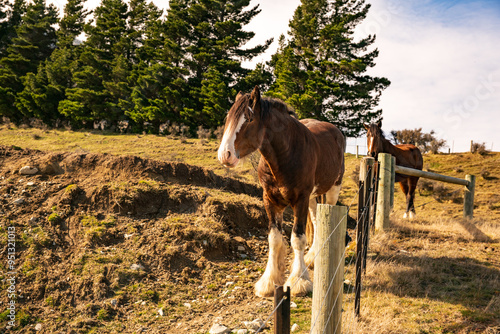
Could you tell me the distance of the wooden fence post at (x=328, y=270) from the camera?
207 cm

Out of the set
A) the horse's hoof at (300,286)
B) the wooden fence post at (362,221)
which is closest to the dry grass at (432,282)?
the wooden fence post at (362,221)

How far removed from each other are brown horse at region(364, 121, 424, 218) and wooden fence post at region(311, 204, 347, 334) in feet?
23.4

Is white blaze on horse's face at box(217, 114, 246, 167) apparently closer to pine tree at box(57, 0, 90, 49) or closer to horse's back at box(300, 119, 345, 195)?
horse's back at box(300, 119, 345, 195)

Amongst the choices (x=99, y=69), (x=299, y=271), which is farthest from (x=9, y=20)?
(x=299, y=271)

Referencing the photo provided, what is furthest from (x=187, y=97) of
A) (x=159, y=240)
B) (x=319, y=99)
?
(x=159, y=240)

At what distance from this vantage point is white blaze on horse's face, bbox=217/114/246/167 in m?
3.06

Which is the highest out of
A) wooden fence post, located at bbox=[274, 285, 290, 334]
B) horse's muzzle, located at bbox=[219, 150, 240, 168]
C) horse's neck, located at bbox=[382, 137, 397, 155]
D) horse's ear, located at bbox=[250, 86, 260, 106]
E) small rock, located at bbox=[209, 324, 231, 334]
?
horse's ear, located at bbox=[250, 86, 260, 106]

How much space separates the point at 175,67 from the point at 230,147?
2602 cm

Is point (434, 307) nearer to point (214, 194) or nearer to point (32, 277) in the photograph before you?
point (214, 194)

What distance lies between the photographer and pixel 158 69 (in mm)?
26594

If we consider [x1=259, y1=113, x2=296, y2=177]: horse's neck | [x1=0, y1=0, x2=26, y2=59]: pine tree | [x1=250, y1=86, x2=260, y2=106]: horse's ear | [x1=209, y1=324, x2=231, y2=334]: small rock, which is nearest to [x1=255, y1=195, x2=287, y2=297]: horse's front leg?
[x1=259, y1=113, x2=296, y2=177]: horse's neck

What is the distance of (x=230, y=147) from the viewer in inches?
123

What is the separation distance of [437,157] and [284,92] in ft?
40.6

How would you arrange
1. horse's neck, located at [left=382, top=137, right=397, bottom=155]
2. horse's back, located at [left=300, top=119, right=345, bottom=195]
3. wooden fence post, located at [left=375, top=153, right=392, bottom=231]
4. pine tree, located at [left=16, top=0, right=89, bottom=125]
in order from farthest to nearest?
pine tree, located at [left=16, top=0, right=89, bottom=125] < horse's neck, located at [left=382, top=137, right=397, bottom=155] < wooden fence post, located at [left=375, top=153, right=392, bottom=231] < horse's back, located at [left=300, top=119, right=345, bottom=195]
